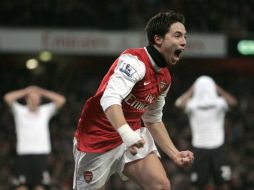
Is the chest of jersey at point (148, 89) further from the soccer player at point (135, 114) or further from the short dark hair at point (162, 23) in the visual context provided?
the short dark hair at point (162, 23)

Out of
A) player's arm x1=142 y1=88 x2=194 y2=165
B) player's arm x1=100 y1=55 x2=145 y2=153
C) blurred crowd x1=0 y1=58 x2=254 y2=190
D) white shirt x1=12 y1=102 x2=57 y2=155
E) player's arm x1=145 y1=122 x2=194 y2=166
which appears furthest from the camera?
blurred crowd x1=0 y1=58 x2=254 y2=190

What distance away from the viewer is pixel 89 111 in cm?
512

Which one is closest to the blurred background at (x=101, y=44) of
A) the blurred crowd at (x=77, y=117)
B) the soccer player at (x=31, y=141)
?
the blurred crowd at (x=77, y=117)

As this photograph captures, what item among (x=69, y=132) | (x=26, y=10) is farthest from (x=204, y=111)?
(x=26, y=10)

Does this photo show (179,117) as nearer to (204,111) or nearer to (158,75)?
(204,111)

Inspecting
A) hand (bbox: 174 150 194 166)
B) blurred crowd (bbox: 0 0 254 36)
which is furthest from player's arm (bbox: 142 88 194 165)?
blurred crowd (bbox: 0 0 254 36)

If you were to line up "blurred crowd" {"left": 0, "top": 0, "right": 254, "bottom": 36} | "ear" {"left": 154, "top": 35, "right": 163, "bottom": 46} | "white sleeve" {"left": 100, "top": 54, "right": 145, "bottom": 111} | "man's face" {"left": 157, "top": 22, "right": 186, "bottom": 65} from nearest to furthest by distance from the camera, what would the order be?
1. "white sleeve" {"left": 100, "top": 54, "right": 145, "bottom": 111}
2. "man's face" {"left": 157, "top": 22, "right": 186, "bottom": 65}
3. "ear" {"left": 154, "top": 35, "right": 163, "bottom": 46}
4. "blurred crowd" {"left": 0, "top": 0, "right": 254, "bottom": 36}

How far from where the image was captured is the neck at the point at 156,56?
15.8 ft

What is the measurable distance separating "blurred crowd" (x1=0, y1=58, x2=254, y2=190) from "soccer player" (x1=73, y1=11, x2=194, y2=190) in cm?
741

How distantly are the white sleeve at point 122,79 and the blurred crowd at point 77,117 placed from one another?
318 inches

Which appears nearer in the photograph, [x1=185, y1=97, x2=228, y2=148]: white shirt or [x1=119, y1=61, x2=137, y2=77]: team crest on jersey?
[x1=119, y1=61, x2=137, y2=77]: team crest on jersey

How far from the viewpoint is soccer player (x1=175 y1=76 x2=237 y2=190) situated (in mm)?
9469

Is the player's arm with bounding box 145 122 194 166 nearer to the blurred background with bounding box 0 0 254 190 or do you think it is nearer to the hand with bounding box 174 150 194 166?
the hand with bounding box 174 150 194 166

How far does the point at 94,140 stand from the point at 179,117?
479 inches
